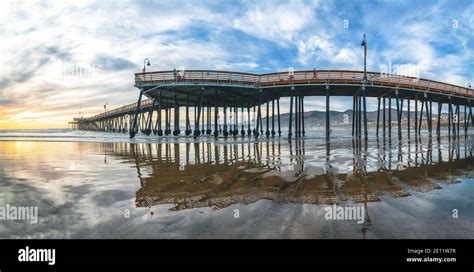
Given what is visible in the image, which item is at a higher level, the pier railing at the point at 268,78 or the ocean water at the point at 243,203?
the pier railing at the point at 268,78

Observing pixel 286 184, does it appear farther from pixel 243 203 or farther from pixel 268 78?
pixel 268 78

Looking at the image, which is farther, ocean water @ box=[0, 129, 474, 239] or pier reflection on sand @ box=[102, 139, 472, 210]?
pier reflection on sand @ box=[102, 139, 472, 210]

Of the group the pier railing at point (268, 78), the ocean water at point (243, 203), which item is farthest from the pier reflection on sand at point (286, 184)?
the pier railing at point (268, 78)

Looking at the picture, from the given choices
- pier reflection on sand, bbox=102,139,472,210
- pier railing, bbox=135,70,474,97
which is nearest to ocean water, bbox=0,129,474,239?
pier reflection on sand, bbox=102,139,472,210

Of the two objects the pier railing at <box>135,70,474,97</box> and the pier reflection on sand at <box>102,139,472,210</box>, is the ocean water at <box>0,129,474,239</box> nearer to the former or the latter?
the pier reflection on sand at <box>102,139,472,210</box>

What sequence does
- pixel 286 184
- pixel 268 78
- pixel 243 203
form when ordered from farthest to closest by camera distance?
pixel 268 78 → pixel 286 184 → pixel 243 203

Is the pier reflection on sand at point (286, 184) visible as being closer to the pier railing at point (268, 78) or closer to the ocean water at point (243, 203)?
the ocean water at point (243, 203)

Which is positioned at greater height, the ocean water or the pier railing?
the pier railing

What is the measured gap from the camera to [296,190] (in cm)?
507

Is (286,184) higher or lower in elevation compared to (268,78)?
lower

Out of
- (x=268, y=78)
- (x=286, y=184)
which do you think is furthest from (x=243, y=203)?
(x=268, y=78)

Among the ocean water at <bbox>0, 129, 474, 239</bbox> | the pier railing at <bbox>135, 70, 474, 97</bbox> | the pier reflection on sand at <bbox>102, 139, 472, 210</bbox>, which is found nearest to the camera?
the ocean water at <bbox>0, 129, 474, 239</bbox>

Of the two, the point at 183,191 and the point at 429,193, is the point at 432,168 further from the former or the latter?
the point at 183,191
